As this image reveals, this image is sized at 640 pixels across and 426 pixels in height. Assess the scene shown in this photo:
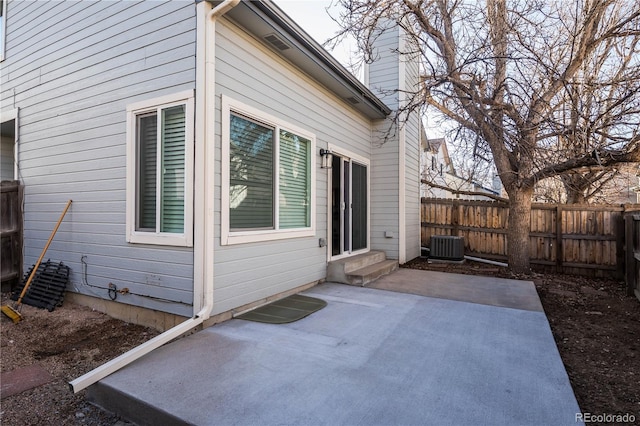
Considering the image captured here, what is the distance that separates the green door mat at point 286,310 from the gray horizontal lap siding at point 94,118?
29.6 inches

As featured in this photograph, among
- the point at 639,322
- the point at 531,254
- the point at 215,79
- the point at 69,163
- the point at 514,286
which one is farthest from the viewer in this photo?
the point at 531,254

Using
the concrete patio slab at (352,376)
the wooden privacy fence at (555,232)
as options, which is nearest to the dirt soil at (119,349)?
the concrete patio slab at (352,376)

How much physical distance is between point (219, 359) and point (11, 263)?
4691mm

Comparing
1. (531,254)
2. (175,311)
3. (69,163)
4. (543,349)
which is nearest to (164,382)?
(175,311)

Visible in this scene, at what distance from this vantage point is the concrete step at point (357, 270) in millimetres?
5434

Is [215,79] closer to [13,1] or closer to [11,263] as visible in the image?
[11,263]

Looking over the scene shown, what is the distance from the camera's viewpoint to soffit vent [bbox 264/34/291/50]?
4.07 m

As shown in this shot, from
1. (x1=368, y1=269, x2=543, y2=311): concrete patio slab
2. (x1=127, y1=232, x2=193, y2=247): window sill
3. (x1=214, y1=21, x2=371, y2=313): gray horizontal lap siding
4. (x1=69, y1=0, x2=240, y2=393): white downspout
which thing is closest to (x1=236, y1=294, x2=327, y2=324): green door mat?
(x1=214, y1=21, x2=371, y2=313): gray horizontal lap siding

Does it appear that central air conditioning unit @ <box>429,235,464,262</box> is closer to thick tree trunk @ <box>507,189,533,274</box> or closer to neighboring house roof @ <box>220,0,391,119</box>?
thick tree trunk @ <box>507,189,533,274</box>

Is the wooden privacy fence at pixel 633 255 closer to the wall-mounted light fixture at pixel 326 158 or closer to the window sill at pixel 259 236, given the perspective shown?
the wall-mounted light fixture at pixel 326 158

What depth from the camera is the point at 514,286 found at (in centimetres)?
548

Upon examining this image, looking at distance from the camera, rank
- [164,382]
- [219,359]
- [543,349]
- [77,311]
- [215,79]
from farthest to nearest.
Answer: [77,311]
[215,79]
[543,349]
[219,359]
[164,382]

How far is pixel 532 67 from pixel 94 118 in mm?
6169

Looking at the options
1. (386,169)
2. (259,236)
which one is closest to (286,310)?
(259,236)
